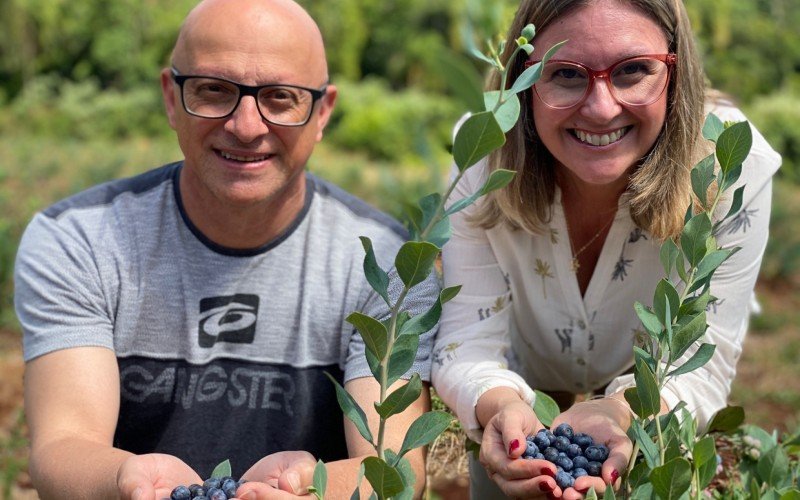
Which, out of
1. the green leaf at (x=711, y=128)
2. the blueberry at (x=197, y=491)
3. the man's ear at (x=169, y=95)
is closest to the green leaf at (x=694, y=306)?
the green leaf at (x=711, y=128)

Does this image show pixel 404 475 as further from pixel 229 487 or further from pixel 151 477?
pixel 151 477

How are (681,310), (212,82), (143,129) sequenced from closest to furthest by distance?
(681,310)
(212,82)
(143,129)

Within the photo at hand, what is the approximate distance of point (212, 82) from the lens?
2.02 meters

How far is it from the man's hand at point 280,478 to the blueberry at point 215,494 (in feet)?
0.11

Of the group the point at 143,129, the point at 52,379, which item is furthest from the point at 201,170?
the point at 143,129

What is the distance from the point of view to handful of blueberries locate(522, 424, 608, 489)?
1.51 m

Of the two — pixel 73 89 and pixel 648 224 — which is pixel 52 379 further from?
pixel 73 89

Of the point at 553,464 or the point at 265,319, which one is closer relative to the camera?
the point at 553,464

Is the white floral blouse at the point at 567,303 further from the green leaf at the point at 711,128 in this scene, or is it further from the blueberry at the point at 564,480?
the green leaf at the point at 711,128

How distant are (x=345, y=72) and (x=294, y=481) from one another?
41.1ft

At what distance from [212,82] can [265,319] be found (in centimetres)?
52

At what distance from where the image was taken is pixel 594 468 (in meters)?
1.51

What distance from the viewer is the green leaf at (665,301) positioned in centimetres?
127

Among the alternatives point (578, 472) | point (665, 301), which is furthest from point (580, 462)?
point (665, 301)
